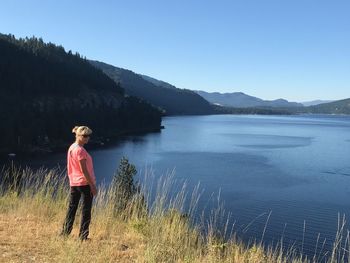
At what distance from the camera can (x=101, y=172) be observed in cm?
4669

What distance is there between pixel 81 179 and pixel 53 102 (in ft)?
346

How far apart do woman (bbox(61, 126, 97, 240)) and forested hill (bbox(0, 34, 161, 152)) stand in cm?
6794

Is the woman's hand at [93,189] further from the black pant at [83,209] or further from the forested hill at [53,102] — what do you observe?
the forested hill at [53,102]

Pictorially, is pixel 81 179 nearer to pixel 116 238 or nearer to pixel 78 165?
pixel 78 165

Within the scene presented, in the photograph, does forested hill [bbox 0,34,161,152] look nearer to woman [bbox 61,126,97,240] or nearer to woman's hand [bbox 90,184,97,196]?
woman [bbox 61,126,97,240]

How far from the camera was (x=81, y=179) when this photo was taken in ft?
22.1

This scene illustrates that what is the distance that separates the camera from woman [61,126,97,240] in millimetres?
6605

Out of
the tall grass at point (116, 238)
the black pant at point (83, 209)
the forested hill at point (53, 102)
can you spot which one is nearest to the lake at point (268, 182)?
the tall grass at point (116, 238)

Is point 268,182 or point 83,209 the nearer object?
point 83,209

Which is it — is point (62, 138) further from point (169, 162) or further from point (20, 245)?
point (20, 245)

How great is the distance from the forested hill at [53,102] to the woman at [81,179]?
67937 mm

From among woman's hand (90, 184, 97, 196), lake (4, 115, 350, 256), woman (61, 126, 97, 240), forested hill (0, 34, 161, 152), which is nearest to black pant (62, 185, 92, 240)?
woman (61, 126, 97, 240)

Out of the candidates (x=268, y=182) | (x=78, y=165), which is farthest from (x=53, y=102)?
(x=78, y=165)

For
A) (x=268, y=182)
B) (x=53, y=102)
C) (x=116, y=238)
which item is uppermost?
(x=53, y=102)
